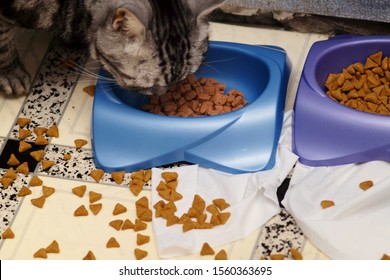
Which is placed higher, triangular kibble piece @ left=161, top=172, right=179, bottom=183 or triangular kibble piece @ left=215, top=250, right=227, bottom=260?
triangular kibble piece @ left=161, top=172, right=179, bottom=183

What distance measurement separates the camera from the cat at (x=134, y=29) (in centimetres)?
158

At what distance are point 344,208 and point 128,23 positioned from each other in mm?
655

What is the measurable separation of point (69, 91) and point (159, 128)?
14.1 inches

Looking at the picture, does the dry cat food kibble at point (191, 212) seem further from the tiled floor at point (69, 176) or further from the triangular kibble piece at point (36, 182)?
the triangular kibble piece at point (36, 182)

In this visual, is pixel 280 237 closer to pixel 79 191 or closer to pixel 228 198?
pixel 228 198

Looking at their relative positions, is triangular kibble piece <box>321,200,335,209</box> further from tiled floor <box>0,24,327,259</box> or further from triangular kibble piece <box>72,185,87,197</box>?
triangular kibble piece <box>72,185,87,197</box>

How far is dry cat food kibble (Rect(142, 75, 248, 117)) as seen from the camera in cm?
191

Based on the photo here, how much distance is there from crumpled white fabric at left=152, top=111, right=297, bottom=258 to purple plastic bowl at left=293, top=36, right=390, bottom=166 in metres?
0.05

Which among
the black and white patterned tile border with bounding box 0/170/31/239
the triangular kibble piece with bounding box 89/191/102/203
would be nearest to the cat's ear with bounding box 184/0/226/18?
the triangular kibble piece with bounding box 89/191/102/203

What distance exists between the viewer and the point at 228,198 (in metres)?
1.74

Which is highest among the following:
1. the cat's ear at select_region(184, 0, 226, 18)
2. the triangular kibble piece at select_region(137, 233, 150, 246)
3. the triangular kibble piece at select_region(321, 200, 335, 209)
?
the cat's ear at select_region(184, 0, 226, 18)

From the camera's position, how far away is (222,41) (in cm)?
204

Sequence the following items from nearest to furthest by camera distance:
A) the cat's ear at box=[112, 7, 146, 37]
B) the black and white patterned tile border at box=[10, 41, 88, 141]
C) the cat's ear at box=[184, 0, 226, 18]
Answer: the cat's ear at box=[112, 7, 146, 37], the cat's ear at box=[184, 0, 226, 18], the black and white patterned tile border at box=[10, 41, 88, 141]

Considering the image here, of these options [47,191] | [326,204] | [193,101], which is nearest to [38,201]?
[47,191]
